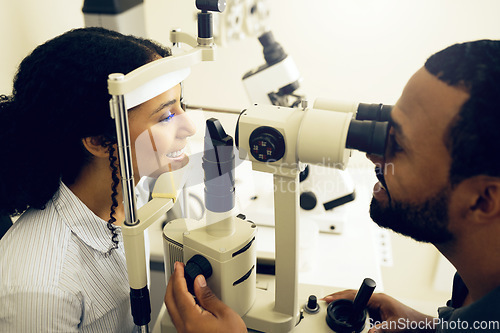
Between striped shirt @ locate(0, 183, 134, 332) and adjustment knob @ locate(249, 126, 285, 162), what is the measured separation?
418mm

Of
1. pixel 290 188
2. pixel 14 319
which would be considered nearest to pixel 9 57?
pixel 14 319

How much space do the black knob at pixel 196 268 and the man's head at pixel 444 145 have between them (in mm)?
375

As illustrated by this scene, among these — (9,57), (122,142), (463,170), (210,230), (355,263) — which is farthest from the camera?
(9,57)

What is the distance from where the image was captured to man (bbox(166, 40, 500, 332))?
2.31 ft

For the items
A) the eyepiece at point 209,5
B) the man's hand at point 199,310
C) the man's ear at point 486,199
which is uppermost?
the eyepiece at point 209,5

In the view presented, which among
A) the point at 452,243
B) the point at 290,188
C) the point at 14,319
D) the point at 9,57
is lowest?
the point at 14,319

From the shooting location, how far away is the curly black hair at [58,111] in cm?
85

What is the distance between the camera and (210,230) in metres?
0.85

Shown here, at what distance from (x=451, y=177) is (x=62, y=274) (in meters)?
0.74

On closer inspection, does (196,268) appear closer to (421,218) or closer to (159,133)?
(159,133)

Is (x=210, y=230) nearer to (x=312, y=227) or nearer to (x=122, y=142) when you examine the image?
(x=122, y=142)

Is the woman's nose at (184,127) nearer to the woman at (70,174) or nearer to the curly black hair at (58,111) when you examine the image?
the woman at (70,174)

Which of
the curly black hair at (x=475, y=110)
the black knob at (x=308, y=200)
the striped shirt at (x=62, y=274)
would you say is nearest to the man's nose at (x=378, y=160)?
the curly black hair at (x=475, y=110)

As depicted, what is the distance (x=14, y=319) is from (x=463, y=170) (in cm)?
85
